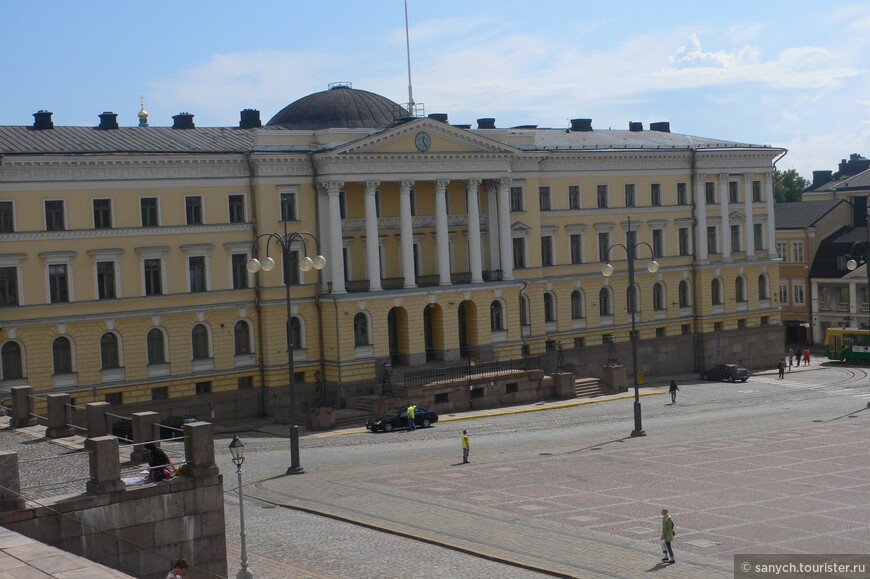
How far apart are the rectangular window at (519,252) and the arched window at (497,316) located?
390 centimetres

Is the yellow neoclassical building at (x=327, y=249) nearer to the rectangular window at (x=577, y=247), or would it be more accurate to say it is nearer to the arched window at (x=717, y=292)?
the rectangular window at (x=577, y=247)

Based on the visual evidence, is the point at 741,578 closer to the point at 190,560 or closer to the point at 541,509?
the point at 541,509

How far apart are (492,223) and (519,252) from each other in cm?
323

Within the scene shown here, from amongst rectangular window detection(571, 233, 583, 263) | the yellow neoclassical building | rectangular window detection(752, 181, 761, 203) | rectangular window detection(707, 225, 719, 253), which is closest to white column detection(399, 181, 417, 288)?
the yellow neoclassical building

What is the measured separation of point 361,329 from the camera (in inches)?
2569

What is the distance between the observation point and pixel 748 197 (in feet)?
277

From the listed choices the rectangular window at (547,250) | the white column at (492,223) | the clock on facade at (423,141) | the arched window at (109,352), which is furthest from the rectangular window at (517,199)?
the arched window at (109,352)

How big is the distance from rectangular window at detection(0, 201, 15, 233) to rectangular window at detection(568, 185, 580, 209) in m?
35.4

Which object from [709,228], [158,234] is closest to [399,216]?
[158,234]

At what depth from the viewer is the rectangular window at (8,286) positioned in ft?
185

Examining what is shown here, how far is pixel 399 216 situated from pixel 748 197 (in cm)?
2961

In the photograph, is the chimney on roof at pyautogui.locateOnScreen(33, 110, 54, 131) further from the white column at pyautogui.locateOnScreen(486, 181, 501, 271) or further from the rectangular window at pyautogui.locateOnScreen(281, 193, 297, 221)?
the white column at pyautogui.locateOnScreen(486, 181, 501, 271)

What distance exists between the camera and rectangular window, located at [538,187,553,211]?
75.1m

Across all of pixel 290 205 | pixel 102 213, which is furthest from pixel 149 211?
pixel 290 205
